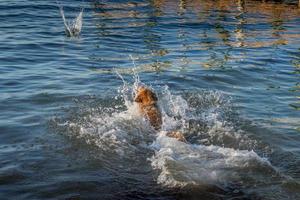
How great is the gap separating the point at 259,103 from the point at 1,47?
7.73 meters

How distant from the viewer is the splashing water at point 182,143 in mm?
7266

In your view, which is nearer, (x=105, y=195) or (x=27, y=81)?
(x=105, y=195)

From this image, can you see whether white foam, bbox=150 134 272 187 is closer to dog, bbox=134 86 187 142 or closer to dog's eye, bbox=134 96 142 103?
dog, bbox=134 86 187 142

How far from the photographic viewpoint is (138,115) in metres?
9.34

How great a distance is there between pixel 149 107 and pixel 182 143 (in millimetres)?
1617

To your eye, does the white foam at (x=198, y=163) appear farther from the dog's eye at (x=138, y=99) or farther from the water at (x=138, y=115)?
the dog's eye at (x=138, y=99)

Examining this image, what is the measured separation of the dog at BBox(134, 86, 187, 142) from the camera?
9.17m

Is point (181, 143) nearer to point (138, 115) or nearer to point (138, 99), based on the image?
point (138, 115)

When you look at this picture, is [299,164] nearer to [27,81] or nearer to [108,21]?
[27,81]

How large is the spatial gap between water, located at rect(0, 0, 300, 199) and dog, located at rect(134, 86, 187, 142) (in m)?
0.18

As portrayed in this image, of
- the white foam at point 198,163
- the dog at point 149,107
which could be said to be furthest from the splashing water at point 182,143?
the dog at point 149,107

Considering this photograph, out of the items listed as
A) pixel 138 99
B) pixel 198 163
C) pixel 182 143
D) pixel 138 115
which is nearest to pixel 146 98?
pixel 138 99

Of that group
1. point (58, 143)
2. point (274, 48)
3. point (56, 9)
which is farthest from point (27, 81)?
point (56, 9)

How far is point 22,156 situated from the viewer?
7.72 meters
